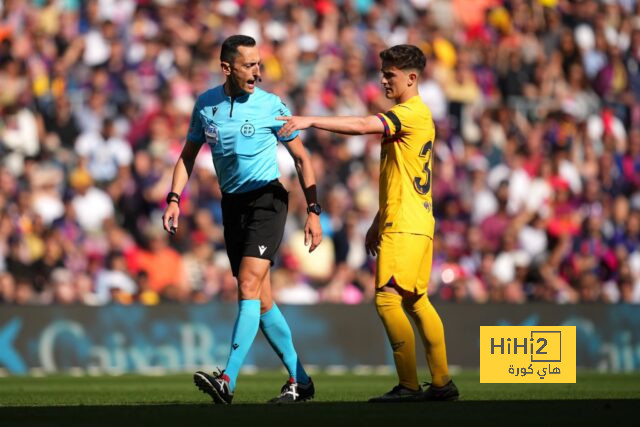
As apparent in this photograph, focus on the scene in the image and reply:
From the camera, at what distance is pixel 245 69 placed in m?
9.95

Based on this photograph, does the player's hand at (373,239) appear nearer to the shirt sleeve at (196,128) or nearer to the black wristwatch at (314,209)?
the black wristwatch at (314,209)

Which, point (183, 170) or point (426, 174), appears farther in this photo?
point (183, 170)

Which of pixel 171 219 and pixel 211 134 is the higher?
pixel 211 134

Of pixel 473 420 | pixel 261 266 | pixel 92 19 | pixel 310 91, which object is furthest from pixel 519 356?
pixel 92 19

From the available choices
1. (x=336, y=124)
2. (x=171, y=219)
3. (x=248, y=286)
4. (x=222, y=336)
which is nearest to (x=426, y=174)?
(x=336, y=124)

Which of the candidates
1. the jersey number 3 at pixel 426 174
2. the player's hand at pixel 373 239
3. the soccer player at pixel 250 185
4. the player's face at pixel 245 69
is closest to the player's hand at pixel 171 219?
the soccer player at pixel 250 185

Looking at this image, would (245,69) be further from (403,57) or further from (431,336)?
(431,336)

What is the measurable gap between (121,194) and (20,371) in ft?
9.32

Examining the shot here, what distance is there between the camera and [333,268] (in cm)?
1823

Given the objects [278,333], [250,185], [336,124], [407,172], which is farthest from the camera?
[278,333]

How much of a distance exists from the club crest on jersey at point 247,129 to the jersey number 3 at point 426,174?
3.91 ft

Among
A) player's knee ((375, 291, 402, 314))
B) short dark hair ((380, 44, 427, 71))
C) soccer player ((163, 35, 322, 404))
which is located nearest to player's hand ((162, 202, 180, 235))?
soccer player ((163, 35, 322, 404))

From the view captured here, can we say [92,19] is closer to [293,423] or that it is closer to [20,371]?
[20,371]

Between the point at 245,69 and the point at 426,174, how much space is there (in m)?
1.45
